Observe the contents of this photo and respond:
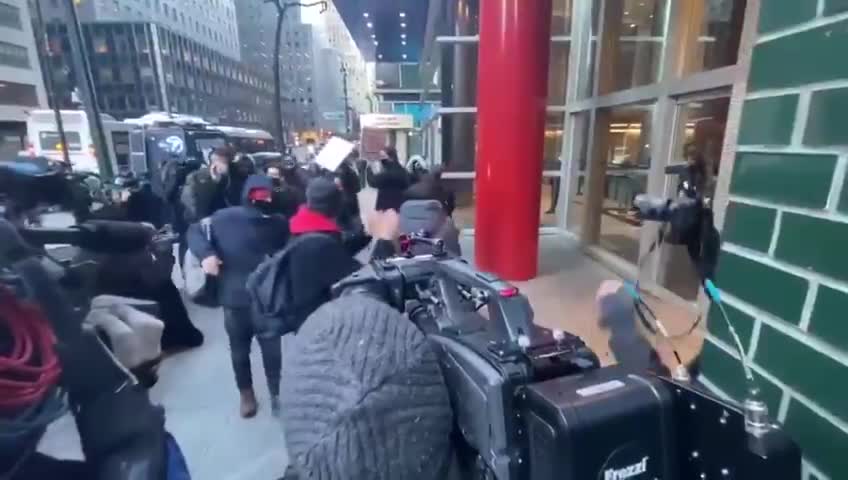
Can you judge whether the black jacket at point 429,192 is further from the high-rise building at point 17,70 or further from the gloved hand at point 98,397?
the high-rise building at point 17,70

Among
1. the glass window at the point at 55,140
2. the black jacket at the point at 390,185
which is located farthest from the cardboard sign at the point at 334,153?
the glass window at the point at 55,140

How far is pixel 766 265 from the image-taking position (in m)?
0.69

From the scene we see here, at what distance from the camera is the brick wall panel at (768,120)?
2.13 feet

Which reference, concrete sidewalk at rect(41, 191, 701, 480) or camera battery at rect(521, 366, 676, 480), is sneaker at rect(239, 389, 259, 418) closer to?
concrete sidewalk at rect(41, 191, 701, 480)

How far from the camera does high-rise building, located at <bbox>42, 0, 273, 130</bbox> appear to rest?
2191cm

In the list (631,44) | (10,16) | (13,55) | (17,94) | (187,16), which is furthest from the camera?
(187,16)

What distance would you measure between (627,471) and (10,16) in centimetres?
2331

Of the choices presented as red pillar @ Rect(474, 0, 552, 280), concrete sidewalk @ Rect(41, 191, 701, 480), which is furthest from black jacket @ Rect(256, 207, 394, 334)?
red pillar @ Rect(474, 0, 552, 280)

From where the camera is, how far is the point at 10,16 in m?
15.8

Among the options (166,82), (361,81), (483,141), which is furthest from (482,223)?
(361,81)

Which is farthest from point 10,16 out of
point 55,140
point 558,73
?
point 558,73

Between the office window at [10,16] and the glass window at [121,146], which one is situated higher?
the office window at [10,16]

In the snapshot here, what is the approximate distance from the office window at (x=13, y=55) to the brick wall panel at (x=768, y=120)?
2343cm

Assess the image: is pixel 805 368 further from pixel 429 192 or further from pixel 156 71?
pixel 156 71
